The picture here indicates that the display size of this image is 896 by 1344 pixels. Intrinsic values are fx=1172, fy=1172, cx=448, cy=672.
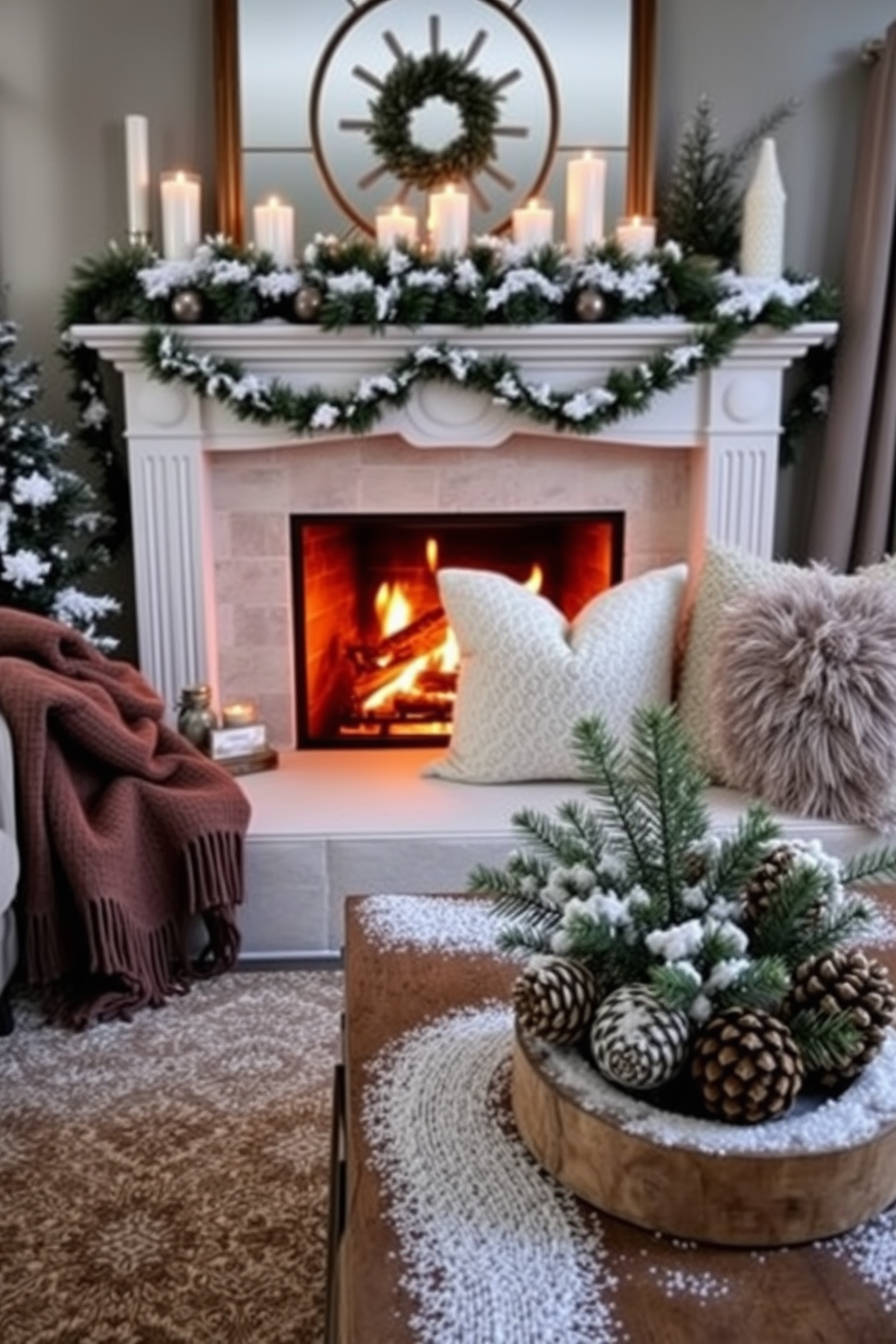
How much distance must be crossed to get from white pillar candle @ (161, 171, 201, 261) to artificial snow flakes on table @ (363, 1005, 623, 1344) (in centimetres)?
205

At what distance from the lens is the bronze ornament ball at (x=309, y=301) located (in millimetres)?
2609

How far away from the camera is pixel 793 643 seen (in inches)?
89.0

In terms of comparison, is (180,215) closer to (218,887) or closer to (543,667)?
(543,667)

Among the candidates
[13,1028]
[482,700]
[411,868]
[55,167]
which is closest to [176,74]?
[55,167]

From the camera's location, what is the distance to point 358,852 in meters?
2.37

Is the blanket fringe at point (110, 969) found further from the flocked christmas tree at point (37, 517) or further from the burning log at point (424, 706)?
the burning log at point (424, 706)

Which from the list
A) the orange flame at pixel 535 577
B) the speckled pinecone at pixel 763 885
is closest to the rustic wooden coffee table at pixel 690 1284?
the speckled pinecone at pixel 763 885

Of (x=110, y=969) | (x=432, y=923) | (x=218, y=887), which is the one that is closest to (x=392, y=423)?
(x=218, y=887)

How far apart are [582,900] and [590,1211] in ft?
0.86

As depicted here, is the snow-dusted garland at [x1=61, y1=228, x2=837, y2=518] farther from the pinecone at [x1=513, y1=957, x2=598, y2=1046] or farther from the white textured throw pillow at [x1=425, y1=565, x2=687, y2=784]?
the pinecone at [x1=513, y1=957, x2=598, y2=1046]

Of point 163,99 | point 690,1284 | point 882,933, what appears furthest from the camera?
point 163,99

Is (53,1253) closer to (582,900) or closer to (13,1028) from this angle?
(13,1028)

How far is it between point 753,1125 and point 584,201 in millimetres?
2292

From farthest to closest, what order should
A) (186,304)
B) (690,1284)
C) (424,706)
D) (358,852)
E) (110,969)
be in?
(424,706)
(186,304)
(358,852)
(110,969)
(690,1284)
